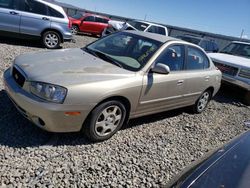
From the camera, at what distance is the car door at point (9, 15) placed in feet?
27.2

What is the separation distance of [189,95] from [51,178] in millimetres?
3242

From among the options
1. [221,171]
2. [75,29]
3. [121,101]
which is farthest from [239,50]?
[75,29]

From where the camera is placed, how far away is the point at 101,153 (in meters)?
3.56

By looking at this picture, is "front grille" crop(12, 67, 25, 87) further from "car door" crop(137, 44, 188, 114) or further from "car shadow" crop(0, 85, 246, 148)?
"car door" crop(137, 44, 188, 114)

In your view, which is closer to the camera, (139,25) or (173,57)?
(173,57)

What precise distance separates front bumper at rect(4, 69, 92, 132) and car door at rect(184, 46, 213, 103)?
233cm

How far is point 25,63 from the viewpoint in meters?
3.81

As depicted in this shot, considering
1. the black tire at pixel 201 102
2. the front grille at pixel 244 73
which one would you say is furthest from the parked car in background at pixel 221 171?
the front grille at pixel 244 73

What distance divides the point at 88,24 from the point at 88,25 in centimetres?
7

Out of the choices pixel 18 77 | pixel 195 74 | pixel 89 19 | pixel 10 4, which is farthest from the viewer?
pixel 89 19

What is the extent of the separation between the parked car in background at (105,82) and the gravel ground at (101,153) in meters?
0.29

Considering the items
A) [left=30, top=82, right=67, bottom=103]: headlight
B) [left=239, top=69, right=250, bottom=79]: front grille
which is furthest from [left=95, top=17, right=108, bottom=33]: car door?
[left=30, top=82, right=67, bottom=103]: headlight

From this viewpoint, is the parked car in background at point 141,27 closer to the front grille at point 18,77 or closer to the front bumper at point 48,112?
the front grille at point 18,77

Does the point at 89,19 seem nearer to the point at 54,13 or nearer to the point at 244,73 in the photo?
the point at 54,13
